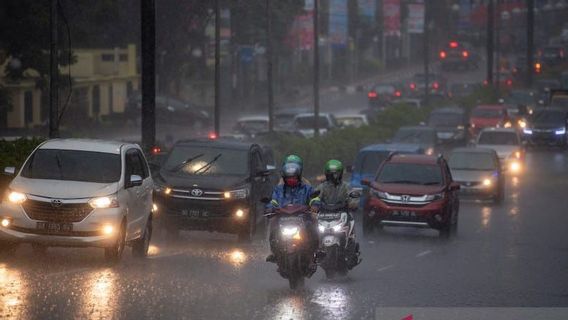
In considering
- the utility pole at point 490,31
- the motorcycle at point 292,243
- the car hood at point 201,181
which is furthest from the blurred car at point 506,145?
the motorcycle at point 292,243

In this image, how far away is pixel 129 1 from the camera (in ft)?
234

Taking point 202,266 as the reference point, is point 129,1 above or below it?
above

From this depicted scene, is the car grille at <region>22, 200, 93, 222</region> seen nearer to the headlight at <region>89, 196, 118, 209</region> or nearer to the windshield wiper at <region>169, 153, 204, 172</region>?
the headlight at <region>89, 196, 118, 209</region>

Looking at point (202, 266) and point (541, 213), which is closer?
point (202, 266)

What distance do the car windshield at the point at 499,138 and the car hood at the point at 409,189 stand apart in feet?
72.5

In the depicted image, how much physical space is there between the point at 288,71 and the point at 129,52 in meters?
38.3

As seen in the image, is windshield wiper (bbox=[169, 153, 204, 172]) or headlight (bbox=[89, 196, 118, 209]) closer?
headlight (bbox=[89, 196, 118, 209])

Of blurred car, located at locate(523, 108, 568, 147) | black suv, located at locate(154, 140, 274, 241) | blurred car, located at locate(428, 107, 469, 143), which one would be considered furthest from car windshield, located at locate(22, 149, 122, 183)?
blurred car, located at locate(523, 108, 568, 147)

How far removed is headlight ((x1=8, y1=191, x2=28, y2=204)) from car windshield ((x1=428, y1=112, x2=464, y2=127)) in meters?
42.1

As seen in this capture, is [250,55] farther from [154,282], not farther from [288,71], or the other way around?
[154,282]

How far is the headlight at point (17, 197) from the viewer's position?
1836 cm

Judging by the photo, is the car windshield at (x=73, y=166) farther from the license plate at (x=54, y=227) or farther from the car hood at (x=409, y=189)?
the car hood at (x=409, y=189)

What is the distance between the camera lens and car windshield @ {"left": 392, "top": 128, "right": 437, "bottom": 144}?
47.8m

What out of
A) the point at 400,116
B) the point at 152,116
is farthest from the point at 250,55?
the point at 152,116
